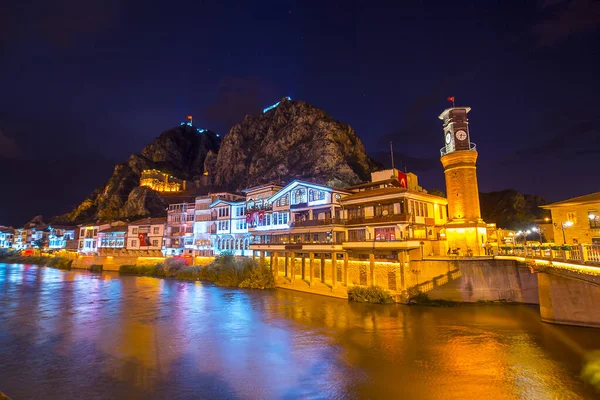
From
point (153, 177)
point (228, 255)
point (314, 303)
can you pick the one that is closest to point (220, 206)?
point (228, 255)

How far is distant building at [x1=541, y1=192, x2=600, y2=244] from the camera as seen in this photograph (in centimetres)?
3322

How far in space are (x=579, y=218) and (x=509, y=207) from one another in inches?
1962

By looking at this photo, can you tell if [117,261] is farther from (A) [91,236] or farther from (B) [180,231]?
(A) [91,236]

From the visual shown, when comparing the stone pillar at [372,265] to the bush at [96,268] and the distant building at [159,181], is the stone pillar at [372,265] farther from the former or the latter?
the distant building at [159,181]

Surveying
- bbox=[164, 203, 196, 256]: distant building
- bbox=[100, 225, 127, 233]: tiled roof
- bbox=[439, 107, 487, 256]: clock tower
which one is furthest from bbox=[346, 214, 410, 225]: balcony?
bbox=[100, 225, 127, 233]: tiled roof

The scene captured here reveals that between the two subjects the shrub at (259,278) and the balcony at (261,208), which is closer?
the shrub at (259,278)

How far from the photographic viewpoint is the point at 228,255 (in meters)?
54.0

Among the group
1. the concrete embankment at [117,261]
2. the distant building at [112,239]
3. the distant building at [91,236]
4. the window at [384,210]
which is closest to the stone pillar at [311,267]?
the window at [384,210]

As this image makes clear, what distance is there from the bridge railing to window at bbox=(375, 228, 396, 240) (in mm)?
11451

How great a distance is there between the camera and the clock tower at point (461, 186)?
125ft

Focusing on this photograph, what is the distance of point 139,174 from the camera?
151m

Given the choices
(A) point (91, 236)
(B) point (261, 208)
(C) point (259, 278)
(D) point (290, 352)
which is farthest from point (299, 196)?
(A) point (91, 236)

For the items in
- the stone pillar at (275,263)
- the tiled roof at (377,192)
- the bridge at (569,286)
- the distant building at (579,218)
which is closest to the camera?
the bridge at (569,286)

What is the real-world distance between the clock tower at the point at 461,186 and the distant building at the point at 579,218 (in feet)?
25.1
